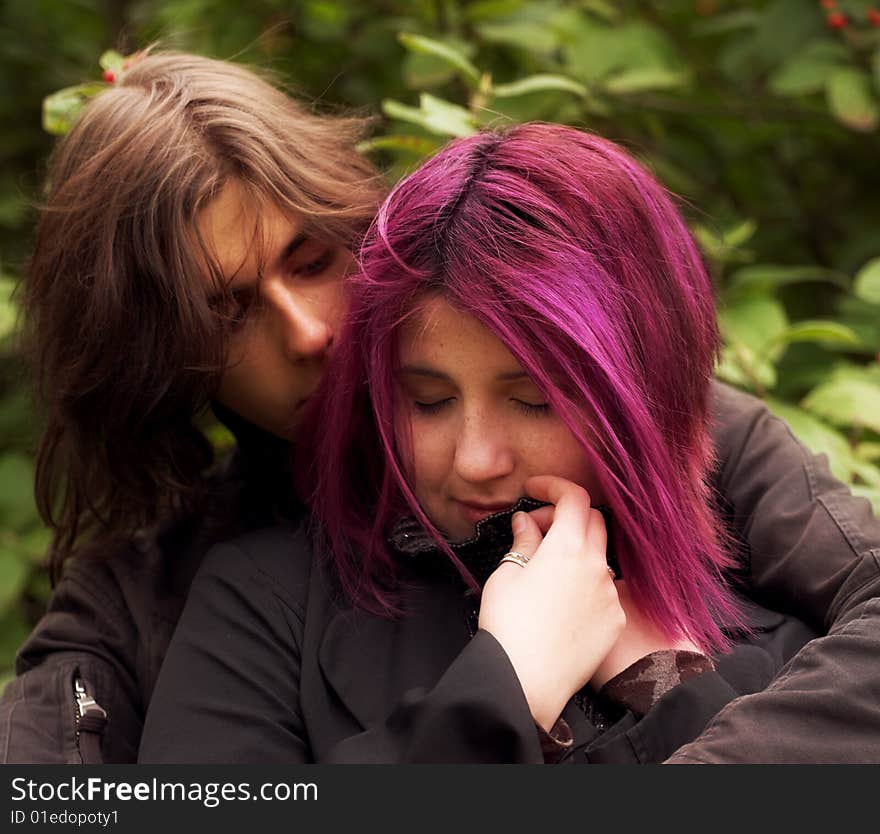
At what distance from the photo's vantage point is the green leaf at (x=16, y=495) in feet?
8.70

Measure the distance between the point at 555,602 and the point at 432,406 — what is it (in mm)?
318

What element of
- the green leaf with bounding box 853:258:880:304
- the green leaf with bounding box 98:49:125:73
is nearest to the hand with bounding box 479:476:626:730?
the green leaf with bounding box 853:258:880:304

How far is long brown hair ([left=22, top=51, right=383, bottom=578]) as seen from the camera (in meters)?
1.88

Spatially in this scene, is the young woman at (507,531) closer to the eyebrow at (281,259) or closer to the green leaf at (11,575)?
the eyebrow at (281,259)

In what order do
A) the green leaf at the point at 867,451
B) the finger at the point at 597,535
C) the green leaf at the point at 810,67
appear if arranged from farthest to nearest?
the green leaf at the point at 810,67 → the green leaf at the point at 867,451 → the finger at the point at 597,535

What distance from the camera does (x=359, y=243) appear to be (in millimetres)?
1944

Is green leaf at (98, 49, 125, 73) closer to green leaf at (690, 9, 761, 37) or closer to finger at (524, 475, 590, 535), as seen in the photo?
finger at (524, 475, 590, 535)

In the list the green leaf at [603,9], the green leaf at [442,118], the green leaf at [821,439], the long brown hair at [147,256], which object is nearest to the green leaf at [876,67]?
the green leaf at [603,9]

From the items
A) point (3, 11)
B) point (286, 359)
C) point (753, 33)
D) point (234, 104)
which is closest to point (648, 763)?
point (286, 359)

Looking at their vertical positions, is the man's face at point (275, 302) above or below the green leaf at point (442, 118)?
below

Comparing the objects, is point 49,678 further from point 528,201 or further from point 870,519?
point 870,519

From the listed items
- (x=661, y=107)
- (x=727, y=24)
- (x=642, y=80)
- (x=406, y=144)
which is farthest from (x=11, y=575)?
(x=727, y=24)

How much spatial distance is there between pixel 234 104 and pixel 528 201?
0.65m

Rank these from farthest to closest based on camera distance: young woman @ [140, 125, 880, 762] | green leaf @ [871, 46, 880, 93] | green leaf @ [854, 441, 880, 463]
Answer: green leaf @ [871, 46, 880, 93]
green leaf @ [854, 441, 880, 463]
young woman @ [140, 125, 880, 762]
